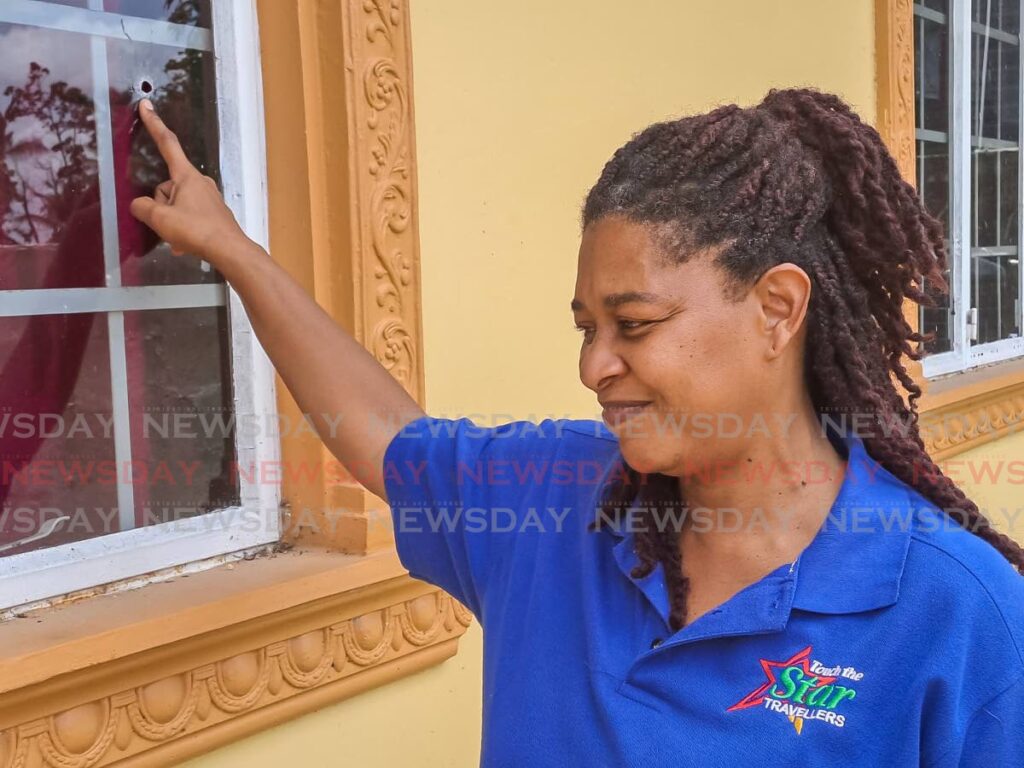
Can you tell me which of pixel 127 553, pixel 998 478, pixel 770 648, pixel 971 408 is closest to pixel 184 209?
pixel 127 553

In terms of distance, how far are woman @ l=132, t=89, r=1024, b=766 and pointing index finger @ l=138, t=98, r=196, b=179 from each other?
0.67 meters

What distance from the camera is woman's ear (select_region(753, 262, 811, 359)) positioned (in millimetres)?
1158

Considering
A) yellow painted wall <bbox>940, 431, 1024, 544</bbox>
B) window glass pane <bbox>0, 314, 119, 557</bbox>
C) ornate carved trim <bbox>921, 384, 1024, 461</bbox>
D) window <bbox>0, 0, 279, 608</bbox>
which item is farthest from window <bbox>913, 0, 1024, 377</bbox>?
window glass pane <bbox>0, 314, 119, 557</bbox>

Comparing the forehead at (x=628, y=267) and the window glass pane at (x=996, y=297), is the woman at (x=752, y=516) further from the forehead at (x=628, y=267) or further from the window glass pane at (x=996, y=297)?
the window glass pane at (x=996, y=297)

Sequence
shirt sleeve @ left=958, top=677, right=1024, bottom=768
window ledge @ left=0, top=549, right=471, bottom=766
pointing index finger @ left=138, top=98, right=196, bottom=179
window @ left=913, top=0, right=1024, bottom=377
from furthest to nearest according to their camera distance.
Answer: window @ left=913, top=0, right=1024, bottom=377, pointing index finger @ left=138, top=98, right=196, bottom=179, window ledge @ left=0, top=549, right=471, bottom=766, shirt sleeve @ left=958, top=677, right=1024, bottom=768

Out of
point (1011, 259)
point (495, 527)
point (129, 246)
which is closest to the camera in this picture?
point (495, 527)

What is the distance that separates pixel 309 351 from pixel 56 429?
42 cm

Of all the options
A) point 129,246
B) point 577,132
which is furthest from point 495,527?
point 577,132

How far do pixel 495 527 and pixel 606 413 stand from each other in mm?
241

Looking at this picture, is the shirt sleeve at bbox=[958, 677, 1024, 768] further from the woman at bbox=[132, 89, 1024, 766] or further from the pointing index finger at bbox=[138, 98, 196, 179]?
the pointing index finger at bbox=[138, 98, 196, 179]

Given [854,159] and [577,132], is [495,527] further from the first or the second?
[577,132]

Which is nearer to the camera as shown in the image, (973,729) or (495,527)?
(973,729)

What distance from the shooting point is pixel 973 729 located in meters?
1.01

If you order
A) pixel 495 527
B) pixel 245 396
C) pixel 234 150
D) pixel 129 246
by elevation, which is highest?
pixel 234 150
